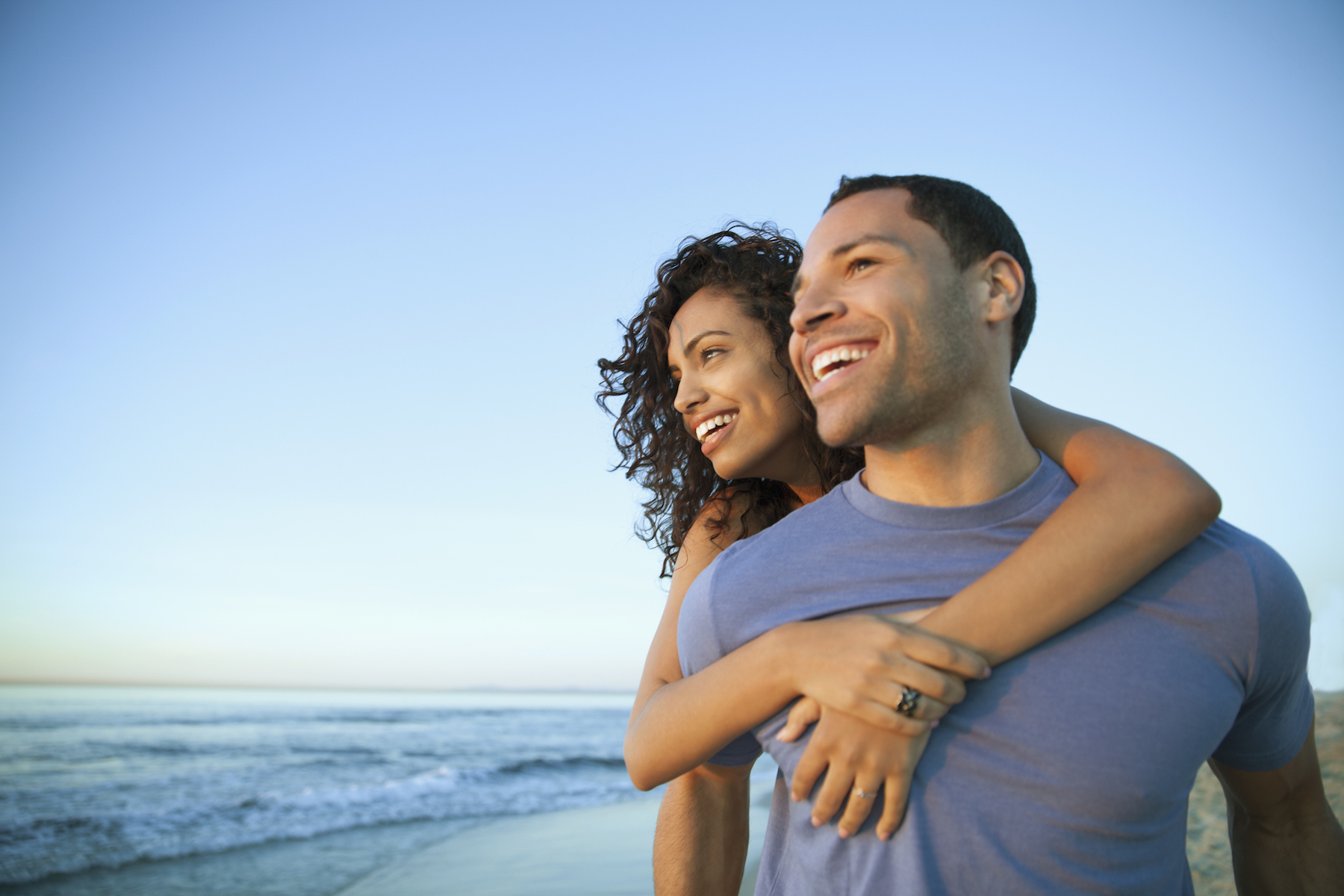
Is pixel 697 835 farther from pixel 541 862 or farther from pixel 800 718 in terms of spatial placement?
pixel 541 862

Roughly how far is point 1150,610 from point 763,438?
1548 millimetres

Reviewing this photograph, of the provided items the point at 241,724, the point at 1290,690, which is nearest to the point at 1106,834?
the point at 1290,690

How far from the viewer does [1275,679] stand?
5.12 feet

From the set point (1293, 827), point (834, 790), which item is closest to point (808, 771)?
point (834, 790)

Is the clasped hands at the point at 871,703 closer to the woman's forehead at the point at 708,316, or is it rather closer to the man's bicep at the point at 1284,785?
the man's bicep at the point at 1284,785

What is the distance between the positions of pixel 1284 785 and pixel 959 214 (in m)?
1.52

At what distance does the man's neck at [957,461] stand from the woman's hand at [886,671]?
0.37m

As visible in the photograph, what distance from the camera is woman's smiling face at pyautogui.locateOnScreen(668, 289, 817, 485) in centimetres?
292

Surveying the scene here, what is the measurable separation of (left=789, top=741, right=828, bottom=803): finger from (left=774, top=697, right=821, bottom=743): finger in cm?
4

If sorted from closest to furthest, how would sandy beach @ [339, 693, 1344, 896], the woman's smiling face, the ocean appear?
the woman's smiling face → sandy beach @ [339, 693, 1344, 896] → the ocean

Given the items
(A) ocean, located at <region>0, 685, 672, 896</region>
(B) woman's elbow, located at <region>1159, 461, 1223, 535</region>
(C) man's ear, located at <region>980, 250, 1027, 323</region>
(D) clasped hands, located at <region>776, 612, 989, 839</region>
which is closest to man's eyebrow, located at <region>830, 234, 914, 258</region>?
(C) man's ear, located at <region>980, 250, 1027, 323</region>

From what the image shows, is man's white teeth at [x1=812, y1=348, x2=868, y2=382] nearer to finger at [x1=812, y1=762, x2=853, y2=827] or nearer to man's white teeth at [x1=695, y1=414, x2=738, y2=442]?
finger at [x1=812, y1=762, x2=853, y2=827]

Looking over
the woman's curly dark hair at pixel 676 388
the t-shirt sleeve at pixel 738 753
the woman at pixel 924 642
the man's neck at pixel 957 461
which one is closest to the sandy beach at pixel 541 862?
the woman's curly dark hair at pixel 676 388

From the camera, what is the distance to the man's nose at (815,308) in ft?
5.82
